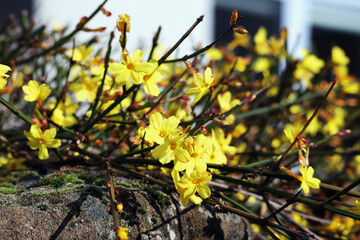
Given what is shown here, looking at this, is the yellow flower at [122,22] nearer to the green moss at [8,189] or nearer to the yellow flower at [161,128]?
the yellow flower at [161,128]

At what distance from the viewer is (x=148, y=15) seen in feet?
18.6

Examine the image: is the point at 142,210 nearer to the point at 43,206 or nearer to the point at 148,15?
the point at 43,206

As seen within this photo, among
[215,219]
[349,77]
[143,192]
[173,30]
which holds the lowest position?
[173,30]

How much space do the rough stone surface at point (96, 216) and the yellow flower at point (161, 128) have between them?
218mm

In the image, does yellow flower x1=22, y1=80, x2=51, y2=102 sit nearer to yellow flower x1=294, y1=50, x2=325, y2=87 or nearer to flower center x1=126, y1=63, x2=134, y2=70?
flower center x1=126, y1=63, x2=134, y2=70

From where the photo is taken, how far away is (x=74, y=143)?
118 centimetres

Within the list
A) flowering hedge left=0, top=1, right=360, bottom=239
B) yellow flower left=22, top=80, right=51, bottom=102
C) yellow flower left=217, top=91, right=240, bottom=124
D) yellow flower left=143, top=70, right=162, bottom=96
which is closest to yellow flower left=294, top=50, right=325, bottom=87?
flowering hedge left=0, top=1, right=360, bottom=239

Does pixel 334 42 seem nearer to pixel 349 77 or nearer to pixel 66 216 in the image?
pixel 349 77

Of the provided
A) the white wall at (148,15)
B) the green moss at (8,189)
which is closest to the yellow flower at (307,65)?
the green moss at (8,189)

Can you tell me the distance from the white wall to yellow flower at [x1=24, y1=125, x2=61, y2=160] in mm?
3898

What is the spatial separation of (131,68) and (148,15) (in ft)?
16.2

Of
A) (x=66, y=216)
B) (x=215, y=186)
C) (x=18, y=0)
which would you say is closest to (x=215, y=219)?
(x=215, y=186)

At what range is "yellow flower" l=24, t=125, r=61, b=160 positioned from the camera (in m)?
1.02

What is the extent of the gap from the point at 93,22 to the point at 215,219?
4484mm
